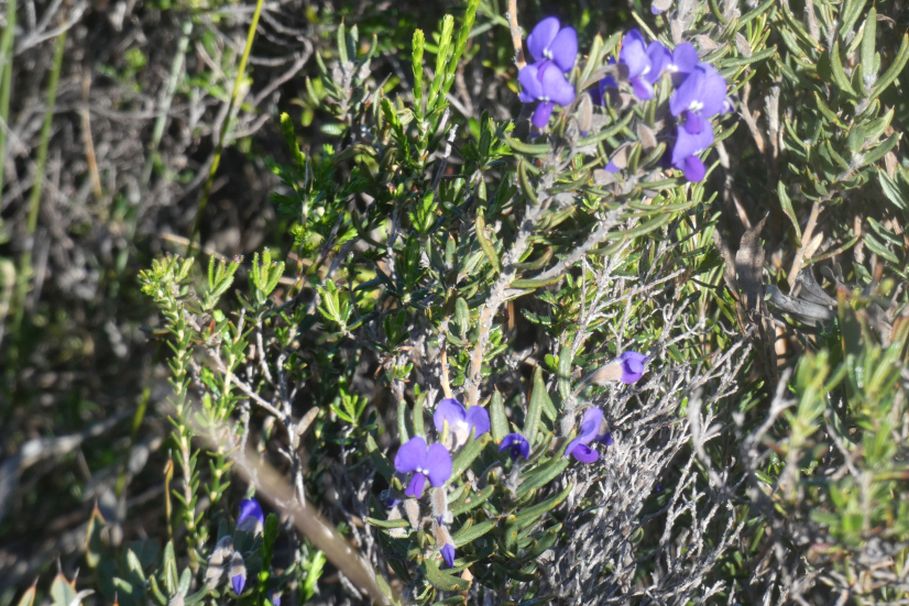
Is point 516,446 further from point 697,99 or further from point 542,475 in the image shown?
point 697,99

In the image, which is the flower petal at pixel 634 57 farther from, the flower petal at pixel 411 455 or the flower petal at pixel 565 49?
the flower petal at pixel 411 455

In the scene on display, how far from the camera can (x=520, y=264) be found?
117 centimetres

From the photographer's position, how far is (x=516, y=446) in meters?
1.11

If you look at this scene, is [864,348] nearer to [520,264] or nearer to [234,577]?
[520,264]

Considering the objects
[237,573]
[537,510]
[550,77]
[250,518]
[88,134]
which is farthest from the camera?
[88,134]

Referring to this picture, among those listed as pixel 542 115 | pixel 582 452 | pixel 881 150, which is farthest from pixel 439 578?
pixel 881 150

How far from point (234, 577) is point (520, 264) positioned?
69 centimetres

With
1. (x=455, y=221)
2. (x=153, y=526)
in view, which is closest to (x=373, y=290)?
(x=455, y=221)

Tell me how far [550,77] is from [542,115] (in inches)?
1.8

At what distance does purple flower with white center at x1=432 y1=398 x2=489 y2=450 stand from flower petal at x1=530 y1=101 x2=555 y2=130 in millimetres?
386

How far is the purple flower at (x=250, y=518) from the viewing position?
4.77ft

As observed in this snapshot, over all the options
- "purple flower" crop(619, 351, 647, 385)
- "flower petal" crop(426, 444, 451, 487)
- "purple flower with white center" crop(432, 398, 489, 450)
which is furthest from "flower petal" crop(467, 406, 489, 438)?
"purple flower" crop(619, 351, 647, 385)

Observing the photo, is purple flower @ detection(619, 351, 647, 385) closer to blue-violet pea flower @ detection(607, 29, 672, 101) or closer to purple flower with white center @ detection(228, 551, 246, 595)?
blue-violet pea flower @ detection(607, 29, 672, 101)

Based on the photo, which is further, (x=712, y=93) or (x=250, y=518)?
(x=250, y=518)
